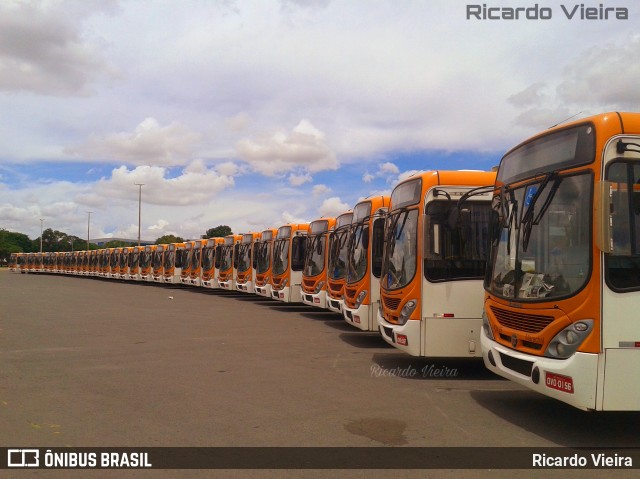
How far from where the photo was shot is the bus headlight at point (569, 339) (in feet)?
18.7


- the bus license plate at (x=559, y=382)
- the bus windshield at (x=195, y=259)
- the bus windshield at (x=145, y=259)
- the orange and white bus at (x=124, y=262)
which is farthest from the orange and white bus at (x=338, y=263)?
the orange and white bus at (x=124, y=262)

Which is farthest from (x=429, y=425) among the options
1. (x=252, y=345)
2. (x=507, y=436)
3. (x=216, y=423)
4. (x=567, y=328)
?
(x=252, y=345)

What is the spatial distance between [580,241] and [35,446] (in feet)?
18.4

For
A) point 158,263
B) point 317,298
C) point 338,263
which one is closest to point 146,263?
point 158,263

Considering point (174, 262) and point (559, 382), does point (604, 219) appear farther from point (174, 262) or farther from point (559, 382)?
point (174, 262)

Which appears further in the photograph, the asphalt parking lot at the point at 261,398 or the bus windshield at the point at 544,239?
the asphalt parking lot at the point at 261,398

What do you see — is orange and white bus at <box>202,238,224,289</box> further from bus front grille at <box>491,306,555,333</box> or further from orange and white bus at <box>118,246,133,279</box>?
bus front grille at <box>491,306,555,333</box>

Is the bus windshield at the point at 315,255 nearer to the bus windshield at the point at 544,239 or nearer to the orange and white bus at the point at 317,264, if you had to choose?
the orange and white bus at the point at 317,264

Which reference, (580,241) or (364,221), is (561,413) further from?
(364,221)

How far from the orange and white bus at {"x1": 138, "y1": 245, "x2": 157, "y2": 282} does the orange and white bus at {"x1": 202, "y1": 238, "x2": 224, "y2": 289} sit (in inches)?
466

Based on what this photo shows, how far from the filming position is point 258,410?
7.11m

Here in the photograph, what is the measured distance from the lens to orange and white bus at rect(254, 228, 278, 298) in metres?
23.7

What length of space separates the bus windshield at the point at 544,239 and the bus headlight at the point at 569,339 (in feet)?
1.09

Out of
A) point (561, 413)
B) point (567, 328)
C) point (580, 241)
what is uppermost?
point (580, 241)
